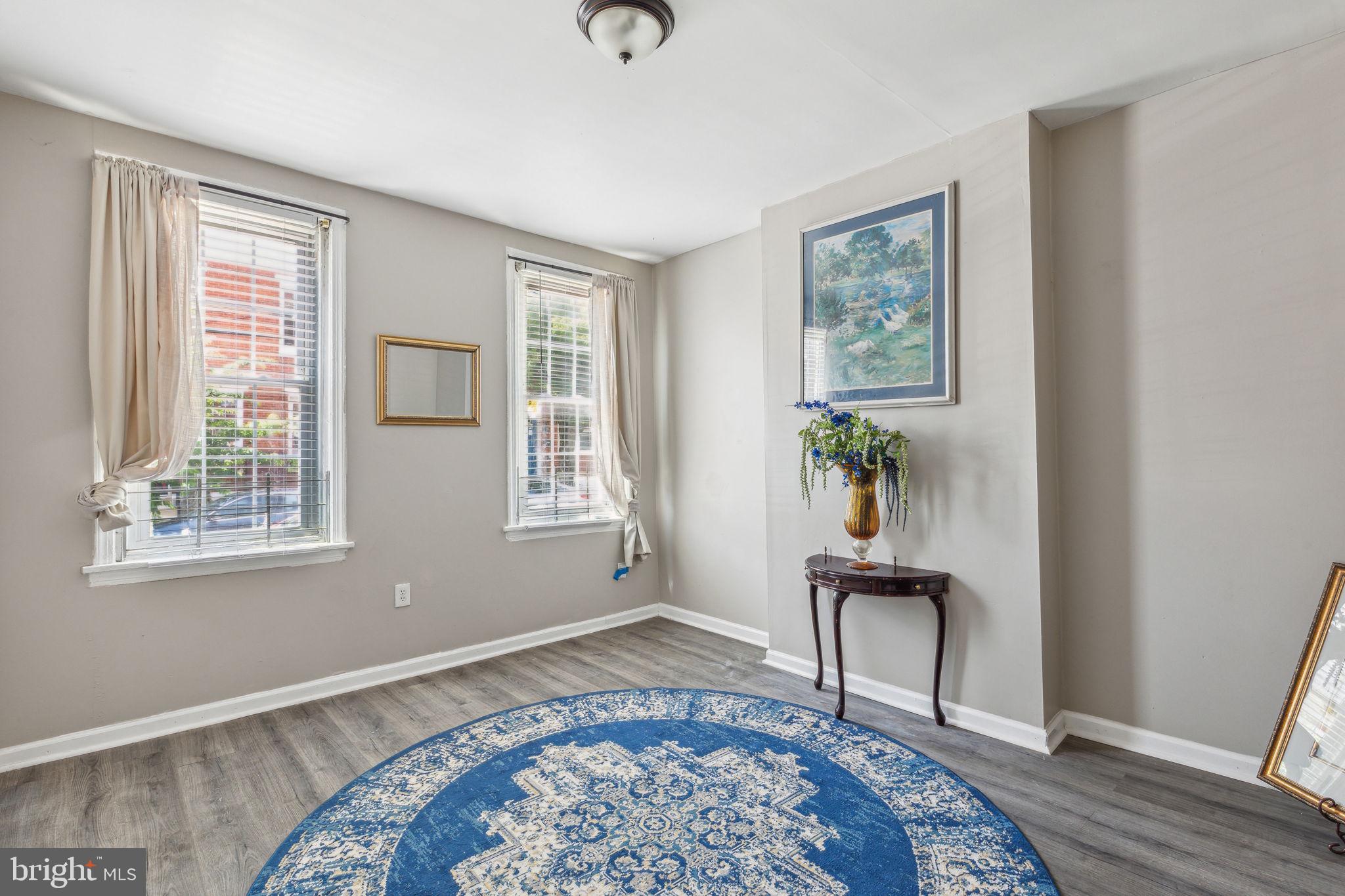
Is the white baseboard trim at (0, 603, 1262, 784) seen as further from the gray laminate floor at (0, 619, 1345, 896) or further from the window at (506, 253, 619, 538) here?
the window at (506, 253, 619, 538)

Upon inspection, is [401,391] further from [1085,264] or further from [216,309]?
[1085,264]

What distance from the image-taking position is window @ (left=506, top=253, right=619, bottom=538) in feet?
13.5

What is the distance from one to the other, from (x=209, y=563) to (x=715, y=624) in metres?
2.88

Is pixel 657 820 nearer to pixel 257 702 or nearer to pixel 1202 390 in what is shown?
pixel 257 702

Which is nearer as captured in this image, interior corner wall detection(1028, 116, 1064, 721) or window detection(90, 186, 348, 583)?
interior corner wall detection(1028, 116, 1064, 721)

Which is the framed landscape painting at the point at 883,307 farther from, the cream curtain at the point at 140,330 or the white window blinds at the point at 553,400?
the cream curtain at the point at 140,330

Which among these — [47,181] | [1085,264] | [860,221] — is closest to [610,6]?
[860,221]

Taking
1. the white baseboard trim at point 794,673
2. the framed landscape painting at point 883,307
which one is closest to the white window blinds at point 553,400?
the white baseboard trim at point 794,673

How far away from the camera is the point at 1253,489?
2426 mm

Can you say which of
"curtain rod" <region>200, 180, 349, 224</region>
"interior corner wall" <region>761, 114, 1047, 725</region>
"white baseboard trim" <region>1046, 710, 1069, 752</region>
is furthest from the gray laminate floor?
"curtain rod" <region>200, 180, 349, 224</region>

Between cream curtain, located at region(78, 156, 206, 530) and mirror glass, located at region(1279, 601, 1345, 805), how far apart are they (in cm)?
429

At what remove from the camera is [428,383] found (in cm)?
371

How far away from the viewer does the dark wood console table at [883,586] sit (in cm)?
284

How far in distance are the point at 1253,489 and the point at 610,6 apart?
110 inches
